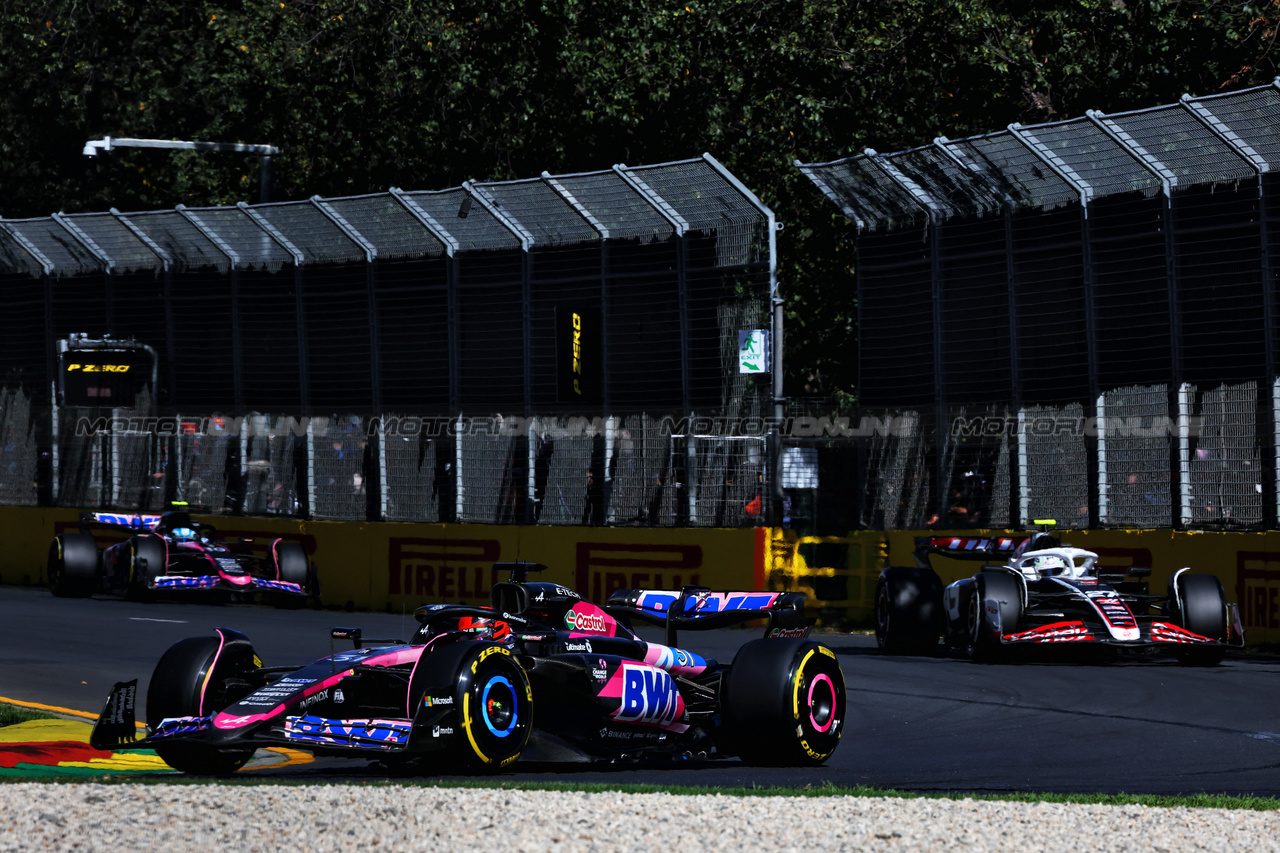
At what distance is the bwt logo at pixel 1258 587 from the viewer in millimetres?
14422

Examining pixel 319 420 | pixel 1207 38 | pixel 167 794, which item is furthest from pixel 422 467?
pixel 167 794

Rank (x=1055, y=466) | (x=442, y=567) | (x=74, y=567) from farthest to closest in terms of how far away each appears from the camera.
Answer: (x=74, y=567) → (x=442, y=567) → (x=1055, y=466)

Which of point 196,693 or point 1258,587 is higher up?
point 1258,587

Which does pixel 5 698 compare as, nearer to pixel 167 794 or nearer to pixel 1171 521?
pixel 167 794

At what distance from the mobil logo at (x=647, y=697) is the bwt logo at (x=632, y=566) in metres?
8.76

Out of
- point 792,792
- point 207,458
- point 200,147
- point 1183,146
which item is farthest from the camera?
point 200,147

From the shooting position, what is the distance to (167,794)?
22.5 ft

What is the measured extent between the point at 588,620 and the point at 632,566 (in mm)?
8722

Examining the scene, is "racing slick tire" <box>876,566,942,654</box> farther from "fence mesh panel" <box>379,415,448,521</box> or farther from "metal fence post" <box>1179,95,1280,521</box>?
"fence mesh panel" <box>379,415,448,521</box>

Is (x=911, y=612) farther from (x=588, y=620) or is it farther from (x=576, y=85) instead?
(x=576, y=85)

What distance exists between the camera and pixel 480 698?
795cm

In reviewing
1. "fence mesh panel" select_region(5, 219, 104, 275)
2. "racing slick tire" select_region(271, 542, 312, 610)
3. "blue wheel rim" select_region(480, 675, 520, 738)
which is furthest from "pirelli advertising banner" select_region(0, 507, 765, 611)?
"blue wheel rim" select_region(480, 675, 520, 738)

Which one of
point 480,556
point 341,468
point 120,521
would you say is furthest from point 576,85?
point 480,556

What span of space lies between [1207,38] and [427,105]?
11830 millimetres
